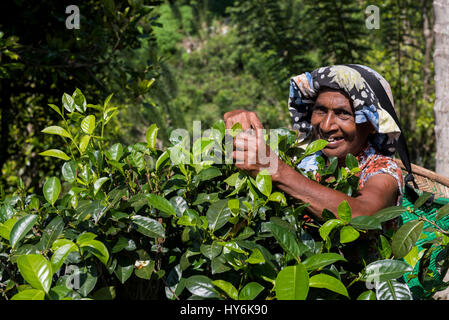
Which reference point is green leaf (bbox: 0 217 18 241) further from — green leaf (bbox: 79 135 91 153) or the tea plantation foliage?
green leaf (bbox: 79 135 91 153)

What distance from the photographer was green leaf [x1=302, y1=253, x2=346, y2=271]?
855mm

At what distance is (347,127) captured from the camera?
62.3 inches

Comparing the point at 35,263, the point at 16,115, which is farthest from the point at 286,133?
the point at 16,115

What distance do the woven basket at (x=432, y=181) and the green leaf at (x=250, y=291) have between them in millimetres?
1589

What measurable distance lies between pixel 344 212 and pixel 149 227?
0.43 m

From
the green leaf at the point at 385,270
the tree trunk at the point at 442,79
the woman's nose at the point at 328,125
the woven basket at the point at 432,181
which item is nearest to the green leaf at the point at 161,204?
the green leaf at the point at 385,270

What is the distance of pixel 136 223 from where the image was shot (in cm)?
98

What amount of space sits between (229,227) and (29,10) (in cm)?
222

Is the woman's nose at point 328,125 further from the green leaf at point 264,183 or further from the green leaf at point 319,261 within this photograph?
the green leaf at point 319,261

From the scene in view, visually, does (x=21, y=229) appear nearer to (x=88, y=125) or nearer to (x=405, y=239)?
(x=88, y=125)

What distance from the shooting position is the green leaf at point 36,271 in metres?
0.78

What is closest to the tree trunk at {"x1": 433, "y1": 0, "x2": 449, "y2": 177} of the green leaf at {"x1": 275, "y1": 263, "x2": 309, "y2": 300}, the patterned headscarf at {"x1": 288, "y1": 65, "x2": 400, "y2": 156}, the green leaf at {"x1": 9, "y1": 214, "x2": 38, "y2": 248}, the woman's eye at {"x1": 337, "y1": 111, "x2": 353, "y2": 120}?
the patterned headscarf at {"x1": 288, "y1": 65, "x2": 400, "y2": 156}

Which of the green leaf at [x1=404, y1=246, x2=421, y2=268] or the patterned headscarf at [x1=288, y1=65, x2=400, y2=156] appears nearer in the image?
the green leaf at [x1=404, y1=246, x2=421, y2=268]

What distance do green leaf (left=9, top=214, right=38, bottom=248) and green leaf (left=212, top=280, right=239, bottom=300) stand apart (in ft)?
1.32
